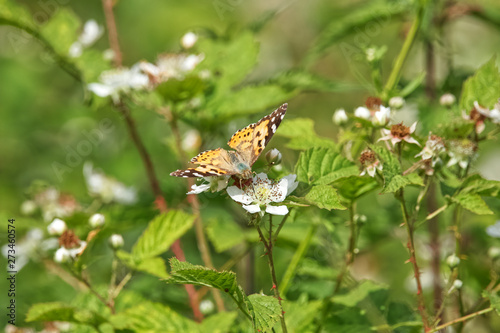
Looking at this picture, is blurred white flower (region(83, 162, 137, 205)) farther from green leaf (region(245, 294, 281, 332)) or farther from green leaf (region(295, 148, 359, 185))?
green leaf (region(245, 294, 281, 332))

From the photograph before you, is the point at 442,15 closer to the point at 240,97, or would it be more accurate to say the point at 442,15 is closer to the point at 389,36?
the point at 240,97

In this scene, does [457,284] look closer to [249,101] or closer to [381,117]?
[381,117]

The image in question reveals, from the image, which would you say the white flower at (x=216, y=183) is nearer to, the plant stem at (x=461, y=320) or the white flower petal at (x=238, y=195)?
the white flower petal at (x=238, y=195)

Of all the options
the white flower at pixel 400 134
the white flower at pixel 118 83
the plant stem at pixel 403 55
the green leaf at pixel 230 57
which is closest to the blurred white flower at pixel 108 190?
the white flower at pixel 118 83

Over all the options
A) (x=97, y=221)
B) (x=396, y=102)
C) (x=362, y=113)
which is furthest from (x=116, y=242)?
(x=396, y=102)

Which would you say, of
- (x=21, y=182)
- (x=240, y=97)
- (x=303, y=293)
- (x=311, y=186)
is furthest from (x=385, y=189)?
(x=21, y=182)
